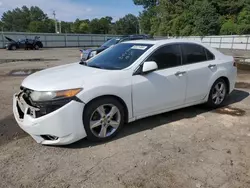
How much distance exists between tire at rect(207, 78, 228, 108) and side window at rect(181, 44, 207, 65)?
0.65 meters

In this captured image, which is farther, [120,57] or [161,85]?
[120,57]

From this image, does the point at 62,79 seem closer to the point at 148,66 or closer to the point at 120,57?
the point at 120,57

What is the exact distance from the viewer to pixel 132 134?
3979 mm

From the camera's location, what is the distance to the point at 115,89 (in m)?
3.63

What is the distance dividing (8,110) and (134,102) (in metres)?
3.06

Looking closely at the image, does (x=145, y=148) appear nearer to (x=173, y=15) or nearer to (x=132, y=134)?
(x=132, y=134)

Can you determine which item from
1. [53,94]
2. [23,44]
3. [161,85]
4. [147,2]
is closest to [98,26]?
[147,2]

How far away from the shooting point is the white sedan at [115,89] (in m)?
3.30

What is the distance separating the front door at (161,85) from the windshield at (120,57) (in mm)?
263

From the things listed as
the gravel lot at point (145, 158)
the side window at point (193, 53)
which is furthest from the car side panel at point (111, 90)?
the side window at point (193, 53)

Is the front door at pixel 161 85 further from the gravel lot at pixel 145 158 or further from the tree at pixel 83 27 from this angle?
the tree at pixel 83 27

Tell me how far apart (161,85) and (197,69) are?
964 millimetres

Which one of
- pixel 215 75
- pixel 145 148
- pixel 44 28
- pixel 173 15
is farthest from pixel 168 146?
pixel 44 28

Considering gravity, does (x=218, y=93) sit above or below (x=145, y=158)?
above
